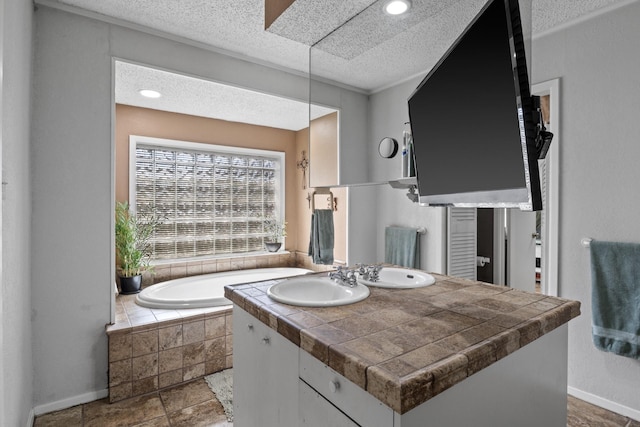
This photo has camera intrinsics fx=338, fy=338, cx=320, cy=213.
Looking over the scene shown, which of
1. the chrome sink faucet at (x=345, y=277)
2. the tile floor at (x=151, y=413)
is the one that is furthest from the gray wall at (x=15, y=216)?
the chrome sink faucet at (x=345, y=277)

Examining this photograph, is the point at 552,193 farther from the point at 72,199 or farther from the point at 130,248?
the point at 130,248

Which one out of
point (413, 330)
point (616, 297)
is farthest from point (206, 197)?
point (616, 297)

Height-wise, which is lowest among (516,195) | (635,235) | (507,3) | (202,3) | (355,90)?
(635,235)

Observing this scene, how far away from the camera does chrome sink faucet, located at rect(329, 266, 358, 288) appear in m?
1.60

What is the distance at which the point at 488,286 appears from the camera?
1.67m

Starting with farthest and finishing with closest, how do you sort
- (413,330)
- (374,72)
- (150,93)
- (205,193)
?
(205,193), (150,93), (374,72), (413,330)

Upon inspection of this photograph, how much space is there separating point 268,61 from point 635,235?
2.81 metres

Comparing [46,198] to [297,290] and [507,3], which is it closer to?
[297,290]

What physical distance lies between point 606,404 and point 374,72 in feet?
8.27


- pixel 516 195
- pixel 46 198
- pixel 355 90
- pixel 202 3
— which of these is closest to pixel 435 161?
pixel 516 195

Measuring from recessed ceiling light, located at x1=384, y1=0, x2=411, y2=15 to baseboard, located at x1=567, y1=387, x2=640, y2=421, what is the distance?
255cm

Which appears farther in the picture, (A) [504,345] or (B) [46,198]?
(B) [46,198]

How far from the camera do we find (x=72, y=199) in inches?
82.7

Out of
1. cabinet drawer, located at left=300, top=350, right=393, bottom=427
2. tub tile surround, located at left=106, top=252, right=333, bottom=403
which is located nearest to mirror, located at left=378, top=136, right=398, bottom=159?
cabinet drawer, located at left=300, top=350, right=393, bottom=427
